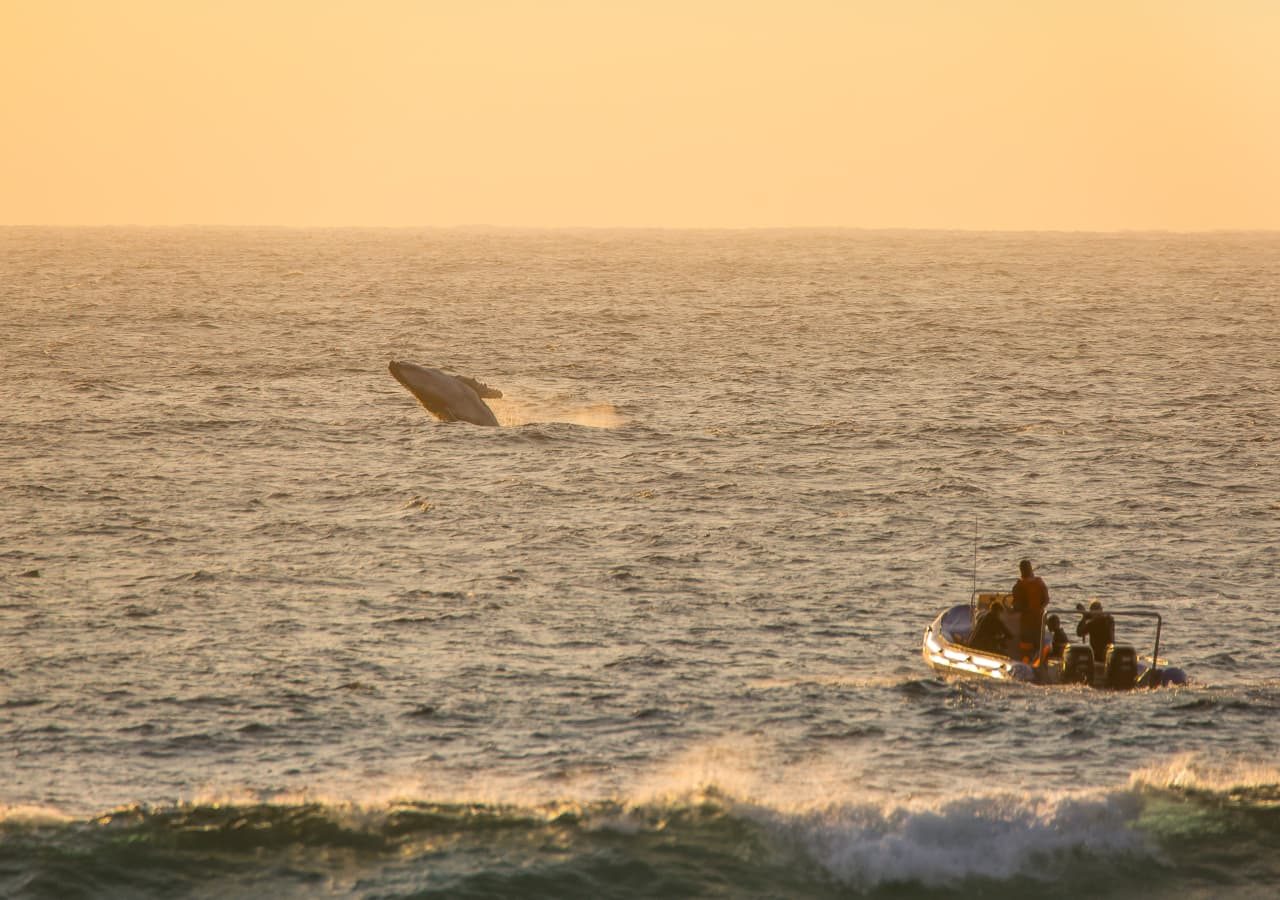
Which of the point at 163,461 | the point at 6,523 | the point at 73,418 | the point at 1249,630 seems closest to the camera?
the point at 1249,630

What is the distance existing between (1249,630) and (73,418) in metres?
41.9

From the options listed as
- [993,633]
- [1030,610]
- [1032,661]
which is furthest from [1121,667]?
[993,633]

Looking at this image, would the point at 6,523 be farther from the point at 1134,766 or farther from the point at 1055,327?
the point at 1055,327

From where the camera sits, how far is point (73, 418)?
5834 centimetres

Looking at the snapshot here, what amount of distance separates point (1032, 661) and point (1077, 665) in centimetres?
90

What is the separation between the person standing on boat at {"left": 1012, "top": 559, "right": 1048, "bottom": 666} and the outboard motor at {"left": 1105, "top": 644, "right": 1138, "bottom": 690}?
1.24 m

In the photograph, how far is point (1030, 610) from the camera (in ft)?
91.9

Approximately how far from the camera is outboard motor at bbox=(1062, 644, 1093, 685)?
1075 inches

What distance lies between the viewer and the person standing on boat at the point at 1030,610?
27.8 meters

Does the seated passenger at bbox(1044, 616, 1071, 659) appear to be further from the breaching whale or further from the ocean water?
the breaching whale

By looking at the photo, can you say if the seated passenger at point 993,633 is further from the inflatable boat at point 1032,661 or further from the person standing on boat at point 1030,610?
the person standing on boat at point 1030,610

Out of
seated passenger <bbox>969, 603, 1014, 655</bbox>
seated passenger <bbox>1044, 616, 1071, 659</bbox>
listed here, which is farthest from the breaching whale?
seated passenger <bbox>1044, 616, 1071, 659</bbox>

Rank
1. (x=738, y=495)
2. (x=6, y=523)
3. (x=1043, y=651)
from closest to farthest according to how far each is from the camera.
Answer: (x=1043, y=651)
(x=6, y=523)
(x=738, y=495)

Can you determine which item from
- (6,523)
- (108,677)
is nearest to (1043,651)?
(108,677)
